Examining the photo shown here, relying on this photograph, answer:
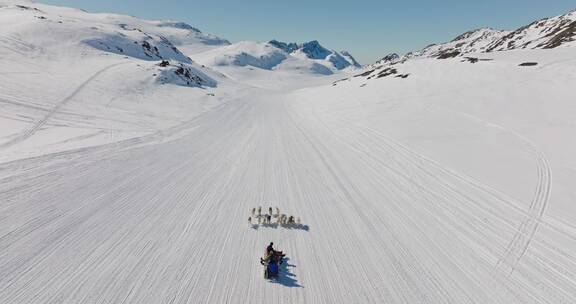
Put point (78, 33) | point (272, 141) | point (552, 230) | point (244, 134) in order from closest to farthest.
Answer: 1. point (552, 230)
2. point (272, 141)
3. point (244, 134)
4. point (78, 33)

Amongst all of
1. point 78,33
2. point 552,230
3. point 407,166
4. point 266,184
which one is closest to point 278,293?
point 266,184

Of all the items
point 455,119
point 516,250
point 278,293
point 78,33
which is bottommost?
point 278,293

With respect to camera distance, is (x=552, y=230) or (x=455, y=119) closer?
(x=552, y=230)

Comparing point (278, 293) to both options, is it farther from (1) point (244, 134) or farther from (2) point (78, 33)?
(2) point (78, 33)

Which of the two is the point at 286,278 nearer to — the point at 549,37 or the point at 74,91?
the point at 74,91

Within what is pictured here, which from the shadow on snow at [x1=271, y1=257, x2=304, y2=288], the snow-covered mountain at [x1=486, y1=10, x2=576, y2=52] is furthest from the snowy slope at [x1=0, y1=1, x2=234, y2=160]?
the snow-covered mountain at [x1=486, y1=10, x2=576, y2=52]

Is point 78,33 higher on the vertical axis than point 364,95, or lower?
higher
